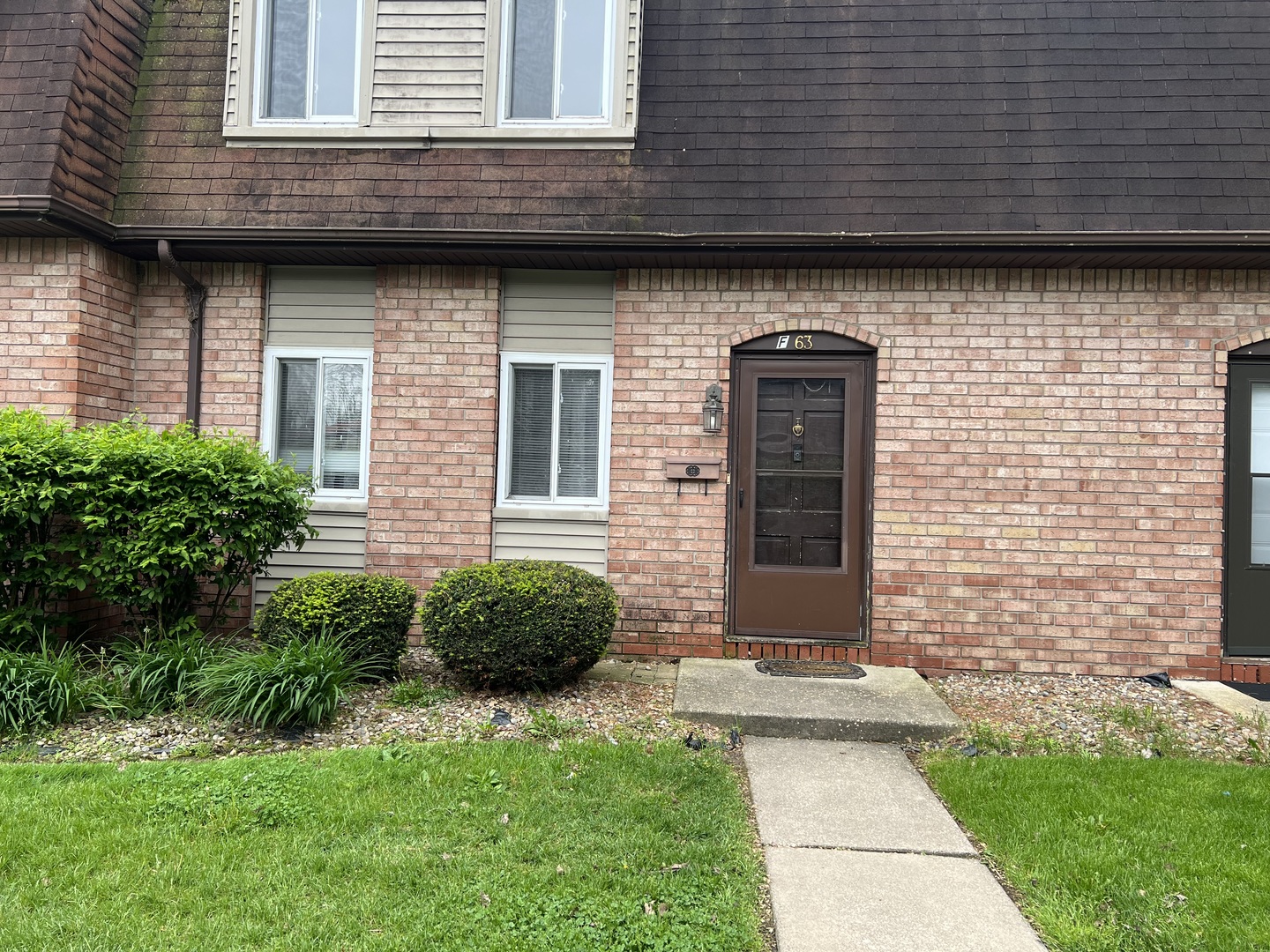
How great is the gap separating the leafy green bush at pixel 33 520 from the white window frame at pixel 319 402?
149 cm

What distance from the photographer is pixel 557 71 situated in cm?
678

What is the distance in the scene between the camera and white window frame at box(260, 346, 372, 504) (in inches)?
266

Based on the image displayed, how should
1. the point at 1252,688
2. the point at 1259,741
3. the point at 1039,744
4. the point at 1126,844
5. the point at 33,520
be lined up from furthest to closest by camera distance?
the point at 1252,688
the point at 33,520
the point at 1259,741
the point at 1039,744
the point at 1126,844

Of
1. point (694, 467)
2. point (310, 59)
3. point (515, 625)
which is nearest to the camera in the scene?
point (515, 625)

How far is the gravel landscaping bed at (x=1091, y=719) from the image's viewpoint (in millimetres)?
4613

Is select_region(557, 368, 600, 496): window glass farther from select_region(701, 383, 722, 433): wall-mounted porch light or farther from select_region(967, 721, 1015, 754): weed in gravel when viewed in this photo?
select_region(967, 721, 1015, 754): weed in gravel

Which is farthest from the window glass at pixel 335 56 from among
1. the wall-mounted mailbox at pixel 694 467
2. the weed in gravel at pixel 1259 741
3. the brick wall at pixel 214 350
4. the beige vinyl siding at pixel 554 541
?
the weed in gravel at pixel 1259 741

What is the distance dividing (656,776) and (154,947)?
2.09m

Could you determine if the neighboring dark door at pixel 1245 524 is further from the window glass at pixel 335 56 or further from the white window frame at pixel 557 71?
the window glass at pixel 335 56

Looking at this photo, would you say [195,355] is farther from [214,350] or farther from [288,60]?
[288,60]

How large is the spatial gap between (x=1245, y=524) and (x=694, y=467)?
13.4 feet

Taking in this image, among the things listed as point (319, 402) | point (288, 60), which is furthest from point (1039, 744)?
point (288, 60)

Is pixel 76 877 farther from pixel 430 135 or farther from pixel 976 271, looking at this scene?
pixel 976 271

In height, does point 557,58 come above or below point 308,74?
above
